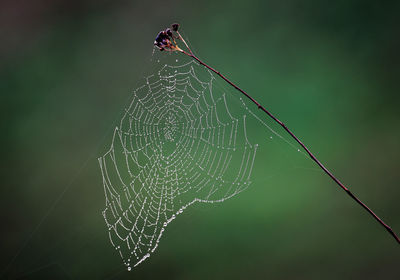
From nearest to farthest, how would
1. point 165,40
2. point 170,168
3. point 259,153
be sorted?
1. point 165,40
2. point 170,168
3. point 259,153

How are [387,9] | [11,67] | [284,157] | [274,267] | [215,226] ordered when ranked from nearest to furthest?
[274,267], [215,226], [284,157], [387,9], [11,67]

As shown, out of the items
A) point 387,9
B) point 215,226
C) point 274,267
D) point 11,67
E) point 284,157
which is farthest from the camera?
point 11,67

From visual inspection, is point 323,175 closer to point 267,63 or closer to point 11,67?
point 267,63

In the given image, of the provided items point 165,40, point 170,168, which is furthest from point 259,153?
point 165,40

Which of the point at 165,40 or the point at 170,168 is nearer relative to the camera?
the point at 165,40

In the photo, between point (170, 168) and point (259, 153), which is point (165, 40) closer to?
point (170, 168)

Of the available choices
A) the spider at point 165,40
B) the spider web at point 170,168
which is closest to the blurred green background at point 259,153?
the spider web at point 170,168

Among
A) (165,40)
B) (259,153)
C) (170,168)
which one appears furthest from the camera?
(259,153)

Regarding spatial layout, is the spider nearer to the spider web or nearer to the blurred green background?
the spider web

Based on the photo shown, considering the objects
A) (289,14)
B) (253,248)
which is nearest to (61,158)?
(253,248)
